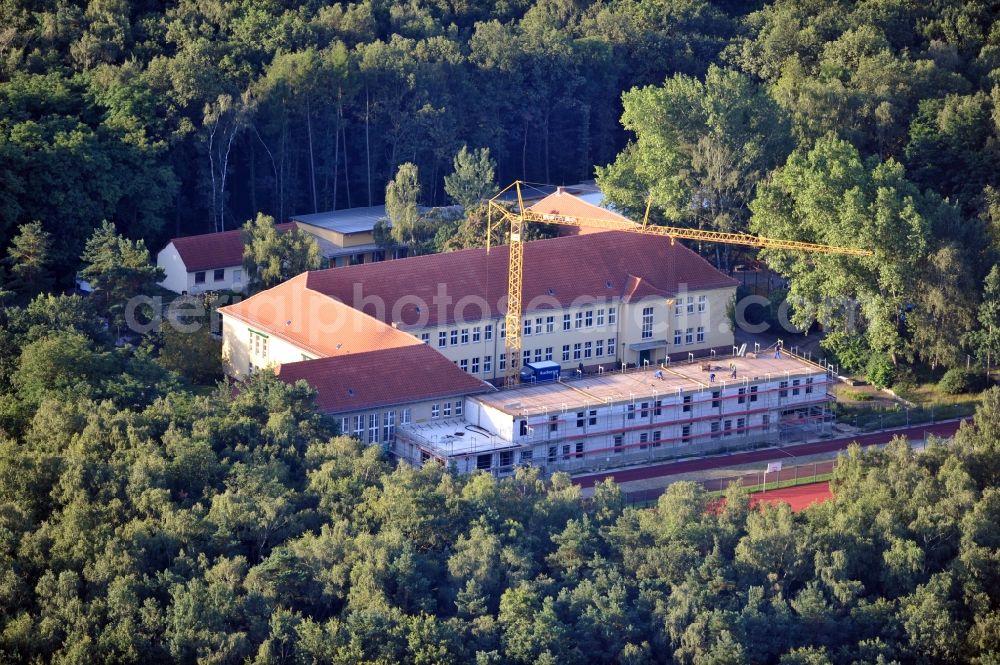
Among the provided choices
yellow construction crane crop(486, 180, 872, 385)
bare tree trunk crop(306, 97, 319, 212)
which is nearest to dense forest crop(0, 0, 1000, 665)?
bare tree trunk crop(306, 97, 319, 212)

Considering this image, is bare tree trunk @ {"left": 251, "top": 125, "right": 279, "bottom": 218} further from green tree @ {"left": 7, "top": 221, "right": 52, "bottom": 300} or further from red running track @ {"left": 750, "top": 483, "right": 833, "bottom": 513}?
red running track @ {"left": 750, "top": 483, "right": 833, "bottom": 513}

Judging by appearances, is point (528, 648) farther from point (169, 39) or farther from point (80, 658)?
point (169, 39)

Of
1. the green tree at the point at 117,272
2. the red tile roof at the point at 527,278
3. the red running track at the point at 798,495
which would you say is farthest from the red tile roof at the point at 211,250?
the red running track at the point at 798,495

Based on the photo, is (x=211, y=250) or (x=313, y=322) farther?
(x=211, y=250)

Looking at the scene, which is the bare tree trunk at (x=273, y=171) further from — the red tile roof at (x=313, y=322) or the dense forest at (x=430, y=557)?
the dense forest at (x=430, y=557)

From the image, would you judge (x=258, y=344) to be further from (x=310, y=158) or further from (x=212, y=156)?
(x=310, y=158)

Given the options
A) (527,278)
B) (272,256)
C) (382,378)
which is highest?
(272,256)

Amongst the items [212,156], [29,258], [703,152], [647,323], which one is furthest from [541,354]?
[212,156]
